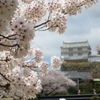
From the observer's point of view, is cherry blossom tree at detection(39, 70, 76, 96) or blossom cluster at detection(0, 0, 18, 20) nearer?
blossom cluster at detection(0, 0, 18, 20)

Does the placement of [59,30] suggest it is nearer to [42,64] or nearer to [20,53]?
[20,53]

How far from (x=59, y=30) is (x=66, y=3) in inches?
30.9

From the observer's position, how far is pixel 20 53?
1967 mm

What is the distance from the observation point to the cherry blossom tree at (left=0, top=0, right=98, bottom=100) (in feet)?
5.48

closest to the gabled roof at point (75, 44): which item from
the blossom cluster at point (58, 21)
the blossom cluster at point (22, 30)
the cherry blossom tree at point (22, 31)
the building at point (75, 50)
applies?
the building at point (75, 50)

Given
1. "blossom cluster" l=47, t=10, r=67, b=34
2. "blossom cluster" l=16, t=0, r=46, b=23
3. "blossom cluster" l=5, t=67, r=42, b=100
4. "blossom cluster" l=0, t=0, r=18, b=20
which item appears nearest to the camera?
"blossom cluster" l=0, t=0, r=18, b=20

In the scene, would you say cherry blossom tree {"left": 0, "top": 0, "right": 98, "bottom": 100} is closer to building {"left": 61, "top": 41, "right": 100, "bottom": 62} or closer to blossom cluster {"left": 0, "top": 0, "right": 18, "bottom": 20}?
blossom cluster {"left": 0, "top": 0, "right": 18, "bottom": 20}

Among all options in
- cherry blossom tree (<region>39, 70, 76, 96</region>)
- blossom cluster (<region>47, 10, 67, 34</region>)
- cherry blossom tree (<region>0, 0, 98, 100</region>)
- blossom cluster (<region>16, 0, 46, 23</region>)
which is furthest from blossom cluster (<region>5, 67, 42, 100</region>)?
cherry blossom tree (<region>39, 70, 76, 96</region>)

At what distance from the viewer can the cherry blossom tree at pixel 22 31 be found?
5.48 feet

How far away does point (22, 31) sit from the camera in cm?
166

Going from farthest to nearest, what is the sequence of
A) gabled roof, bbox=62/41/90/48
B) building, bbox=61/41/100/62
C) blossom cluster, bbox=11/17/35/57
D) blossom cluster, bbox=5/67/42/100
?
gabled roof, bbox=62/41/90/48
building, bbox=61/41/100/62
blossom cluster, bbox=5/67/42/100
blossom cluster, bbox=11/17/35/57

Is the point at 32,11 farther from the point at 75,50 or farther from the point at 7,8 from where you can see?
the point at 75,50

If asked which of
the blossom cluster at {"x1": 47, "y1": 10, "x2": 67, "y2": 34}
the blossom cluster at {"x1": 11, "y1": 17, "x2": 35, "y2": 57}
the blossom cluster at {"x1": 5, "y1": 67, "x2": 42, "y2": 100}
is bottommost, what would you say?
the blossom cluster at {"x1": 5, "y1": 67, "x2": 42, "y2": 100}

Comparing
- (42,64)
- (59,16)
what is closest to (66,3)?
(59,16)
